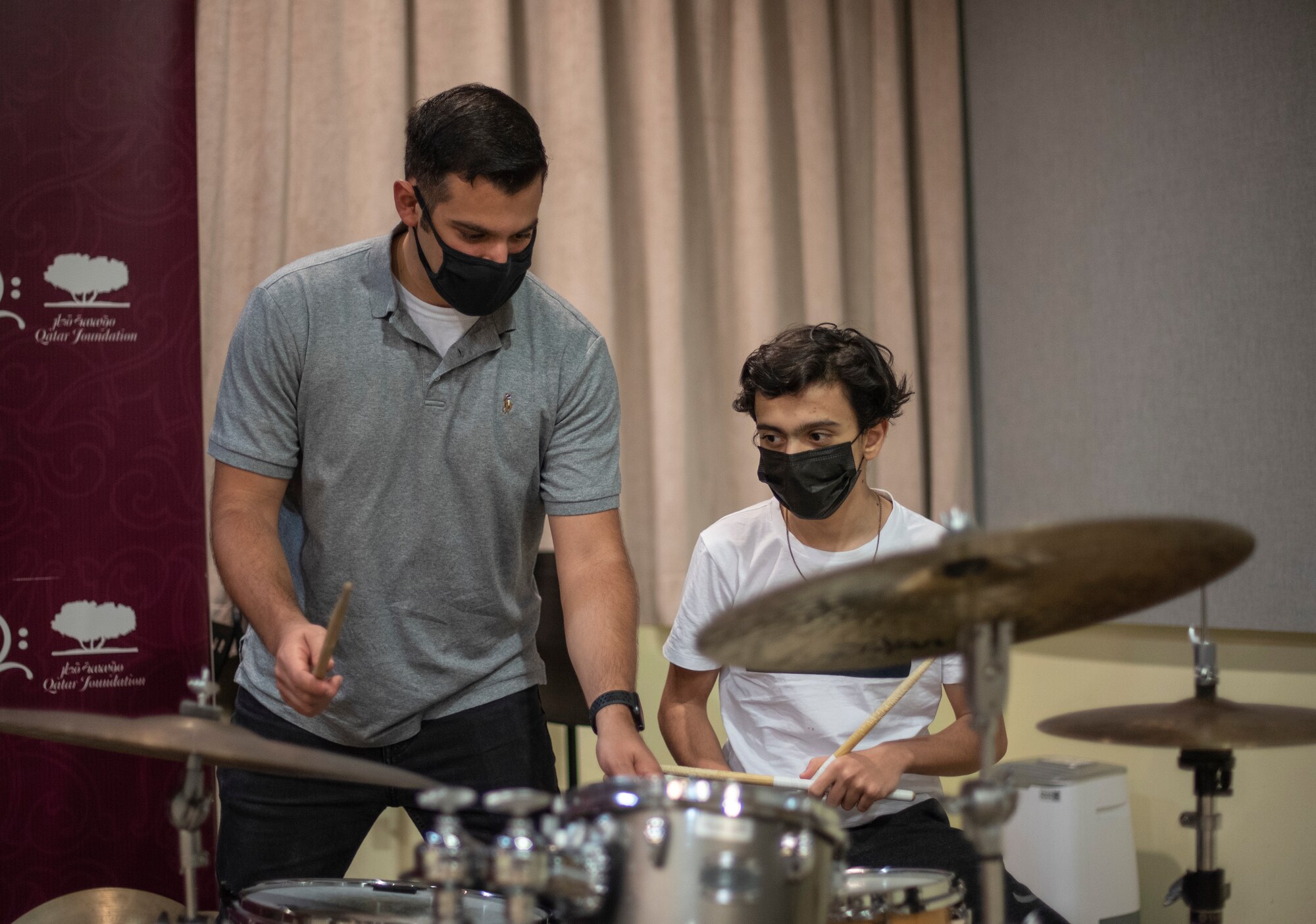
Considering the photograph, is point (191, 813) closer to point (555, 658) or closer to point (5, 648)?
point (5, 648)

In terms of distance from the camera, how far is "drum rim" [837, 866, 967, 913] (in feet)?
4.80

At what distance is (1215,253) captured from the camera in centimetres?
269

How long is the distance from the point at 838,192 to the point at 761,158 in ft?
0.90

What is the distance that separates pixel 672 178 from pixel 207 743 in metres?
2.06

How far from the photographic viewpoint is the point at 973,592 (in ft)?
3.95

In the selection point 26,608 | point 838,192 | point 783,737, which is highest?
point 838,192

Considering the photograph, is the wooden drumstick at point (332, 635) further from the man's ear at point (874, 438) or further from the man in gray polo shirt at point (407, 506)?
the man's ear at point (874, 438)

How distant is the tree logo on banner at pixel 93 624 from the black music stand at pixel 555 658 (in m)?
0.76

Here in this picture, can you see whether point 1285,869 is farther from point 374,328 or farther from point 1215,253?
point 374,328

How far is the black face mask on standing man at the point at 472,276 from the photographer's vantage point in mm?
1734

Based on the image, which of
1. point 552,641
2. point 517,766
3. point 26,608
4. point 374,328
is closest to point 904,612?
point 517,766

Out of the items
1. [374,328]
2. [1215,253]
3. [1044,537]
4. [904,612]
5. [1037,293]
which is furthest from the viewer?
[1037,293]

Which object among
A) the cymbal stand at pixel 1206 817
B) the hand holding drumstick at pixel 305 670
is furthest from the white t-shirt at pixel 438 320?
the cymbal stand at pixel 1206 817

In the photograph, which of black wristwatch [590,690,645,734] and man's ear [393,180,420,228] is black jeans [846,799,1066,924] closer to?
black wristwatch [590,690,645,734]
